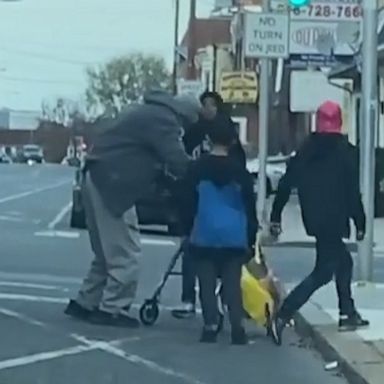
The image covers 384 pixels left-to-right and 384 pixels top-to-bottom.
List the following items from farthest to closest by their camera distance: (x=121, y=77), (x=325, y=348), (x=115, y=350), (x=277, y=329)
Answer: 1. (x=121, y=77)
2. (x=277, y=329)
3. (x=325, y=348)
4. (x=115, y=350)

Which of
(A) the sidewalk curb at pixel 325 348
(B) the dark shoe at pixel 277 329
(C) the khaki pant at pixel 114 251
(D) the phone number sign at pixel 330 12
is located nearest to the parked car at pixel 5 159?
(D) the phone number sign at pixel 330 12

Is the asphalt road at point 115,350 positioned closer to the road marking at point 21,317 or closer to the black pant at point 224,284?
the road marking at point 21,317

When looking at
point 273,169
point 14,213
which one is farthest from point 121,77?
point 14,213

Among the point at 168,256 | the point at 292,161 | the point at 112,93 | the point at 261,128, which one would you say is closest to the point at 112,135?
the point at 292,161

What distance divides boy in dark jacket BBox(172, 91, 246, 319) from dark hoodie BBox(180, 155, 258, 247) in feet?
1.91

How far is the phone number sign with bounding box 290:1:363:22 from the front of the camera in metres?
20.8

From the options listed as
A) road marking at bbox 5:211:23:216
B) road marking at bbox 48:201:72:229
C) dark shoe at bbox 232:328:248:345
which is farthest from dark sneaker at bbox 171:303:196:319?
road marking at bbox 5:211:23:216

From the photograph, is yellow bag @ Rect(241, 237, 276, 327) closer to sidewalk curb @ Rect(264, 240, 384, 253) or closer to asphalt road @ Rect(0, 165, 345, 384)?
asphalt road @ Rect(0, 165, 345, 384)

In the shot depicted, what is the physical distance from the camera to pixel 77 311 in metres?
13.2

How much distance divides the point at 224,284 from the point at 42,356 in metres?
1.65

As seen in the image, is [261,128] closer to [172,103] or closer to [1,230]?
[1,230]

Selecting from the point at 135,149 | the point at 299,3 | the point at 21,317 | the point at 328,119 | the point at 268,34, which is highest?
the point at 299,3

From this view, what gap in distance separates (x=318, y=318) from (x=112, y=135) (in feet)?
7.45

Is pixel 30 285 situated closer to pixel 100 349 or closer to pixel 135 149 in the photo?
pixel 135 149
